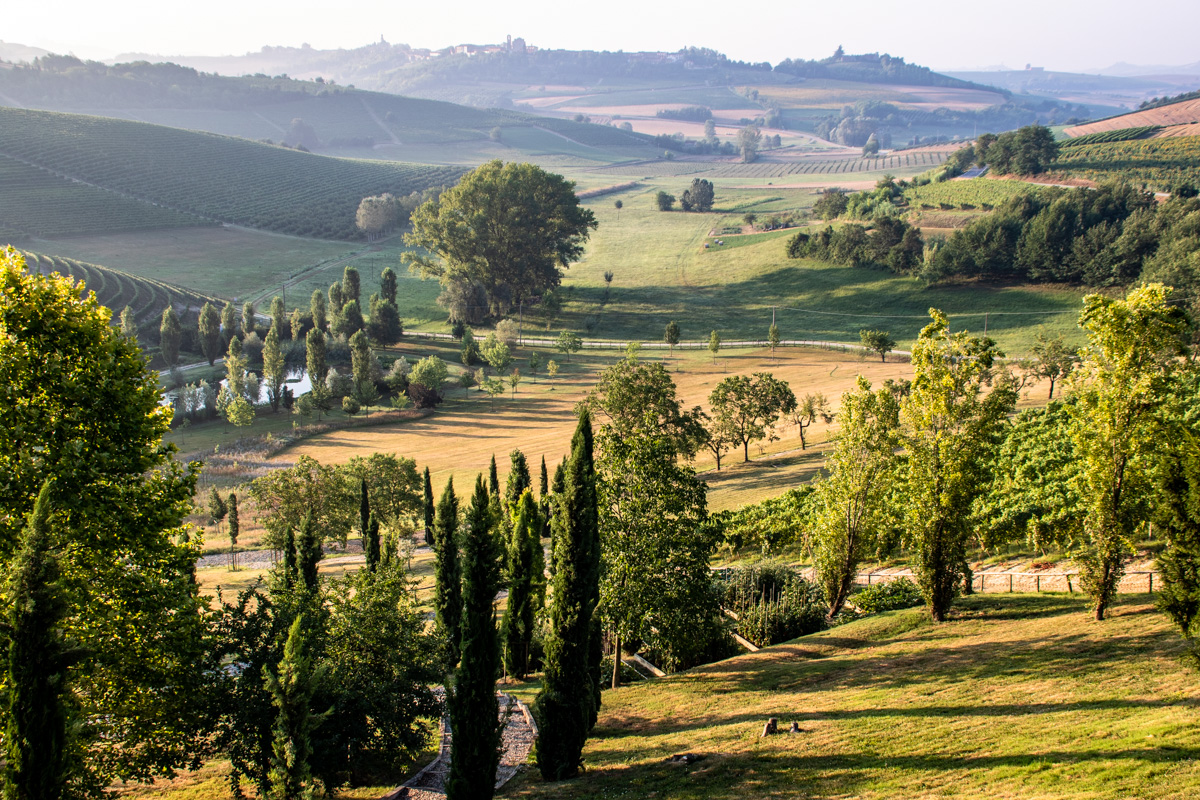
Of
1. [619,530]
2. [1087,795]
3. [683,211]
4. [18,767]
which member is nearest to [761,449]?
[619,530]

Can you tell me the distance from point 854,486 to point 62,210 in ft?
480

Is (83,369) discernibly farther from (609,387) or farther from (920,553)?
(609,387)

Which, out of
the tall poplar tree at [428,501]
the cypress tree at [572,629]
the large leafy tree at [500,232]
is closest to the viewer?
the cypress tree at [572,629]

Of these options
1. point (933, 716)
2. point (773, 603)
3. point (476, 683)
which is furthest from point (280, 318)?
point (933, 716)

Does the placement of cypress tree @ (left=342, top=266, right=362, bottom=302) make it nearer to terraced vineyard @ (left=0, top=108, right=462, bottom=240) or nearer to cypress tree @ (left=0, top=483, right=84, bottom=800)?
terraced vineyard @ (left=0, top=108, right=462, bottom=240)

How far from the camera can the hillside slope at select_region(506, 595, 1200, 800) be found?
1411cm

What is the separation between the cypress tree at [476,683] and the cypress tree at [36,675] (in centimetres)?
688

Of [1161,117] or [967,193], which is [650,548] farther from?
[1161,117]

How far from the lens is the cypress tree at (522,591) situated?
80.6 ft

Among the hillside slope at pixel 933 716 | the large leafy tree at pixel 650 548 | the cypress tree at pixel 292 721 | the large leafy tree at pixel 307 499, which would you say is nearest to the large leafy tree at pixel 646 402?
the large leafy tree at pixel 307 499

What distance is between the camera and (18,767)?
12469mm

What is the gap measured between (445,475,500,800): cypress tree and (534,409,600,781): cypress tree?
178 cm

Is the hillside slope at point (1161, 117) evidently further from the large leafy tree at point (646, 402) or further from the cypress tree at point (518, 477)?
the cypress tree at point (518, 477)

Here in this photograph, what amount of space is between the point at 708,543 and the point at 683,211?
140322mm
